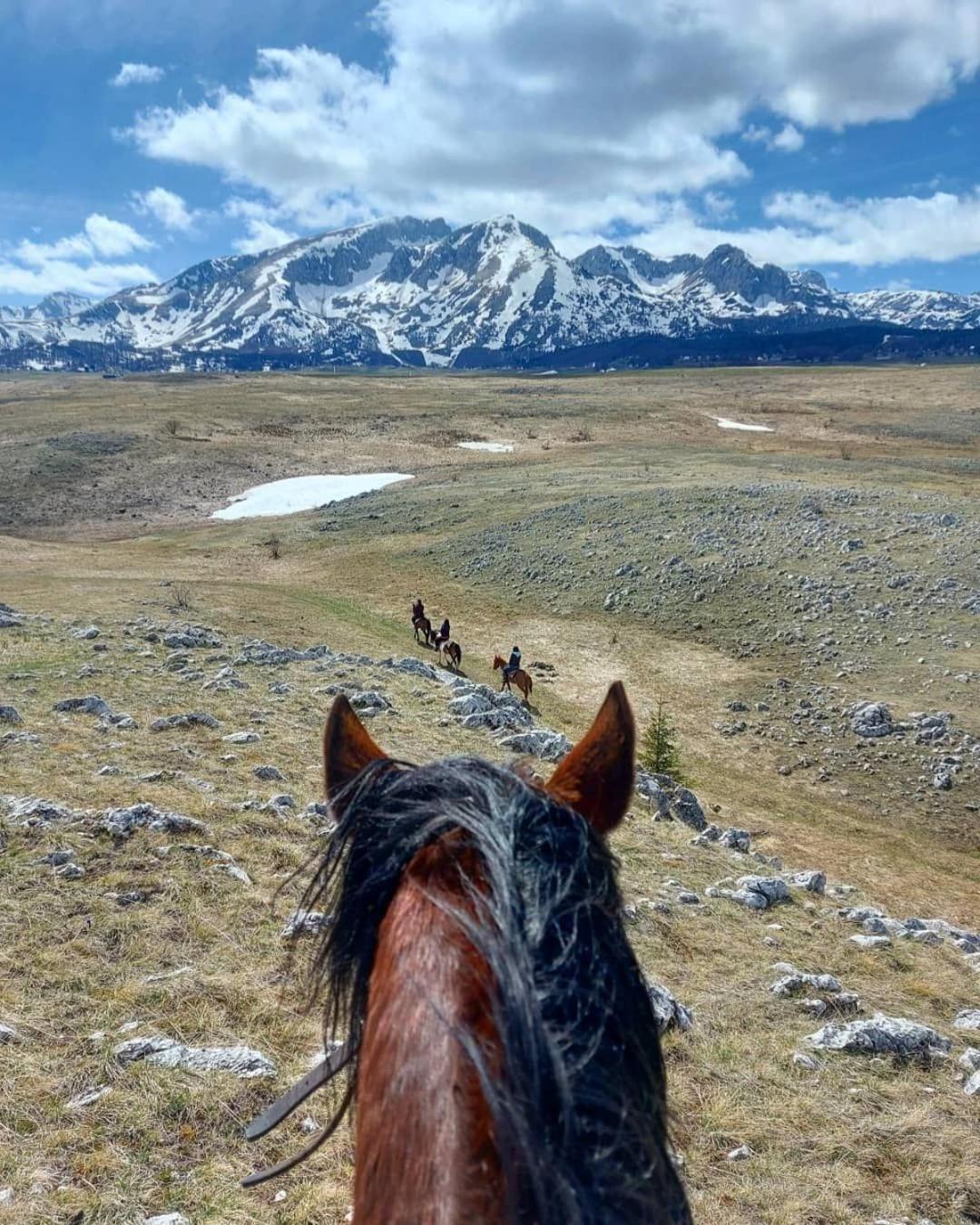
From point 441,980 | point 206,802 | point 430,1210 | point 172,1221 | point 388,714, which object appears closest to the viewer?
point 430,1210

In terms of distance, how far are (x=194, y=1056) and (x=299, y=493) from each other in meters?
38.8

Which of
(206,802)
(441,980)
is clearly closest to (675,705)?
(206,802)

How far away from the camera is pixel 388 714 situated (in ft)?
34.0

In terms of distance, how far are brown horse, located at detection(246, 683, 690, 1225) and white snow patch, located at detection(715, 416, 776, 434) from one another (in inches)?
→ 2529

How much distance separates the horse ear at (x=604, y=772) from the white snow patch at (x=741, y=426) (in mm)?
63765

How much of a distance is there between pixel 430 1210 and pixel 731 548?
2192 centimetres

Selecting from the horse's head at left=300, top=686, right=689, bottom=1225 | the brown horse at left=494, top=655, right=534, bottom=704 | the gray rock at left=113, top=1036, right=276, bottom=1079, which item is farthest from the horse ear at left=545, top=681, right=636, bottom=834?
the brown horse at left=494, top=655, right=534, bottom=704

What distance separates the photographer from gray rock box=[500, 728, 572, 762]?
9484 mm

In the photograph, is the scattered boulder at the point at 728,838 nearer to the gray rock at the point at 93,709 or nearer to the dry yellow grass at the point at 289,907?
the dry yellow grass at the point at 289,907

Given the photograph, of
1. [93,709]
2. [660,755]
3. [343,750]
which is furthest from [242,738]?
[343,750]

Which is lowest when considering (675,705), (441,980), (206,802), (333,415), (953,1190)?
(675,705)

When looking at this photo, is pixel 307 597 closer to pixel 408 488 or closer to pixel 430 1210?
pixel 408 488

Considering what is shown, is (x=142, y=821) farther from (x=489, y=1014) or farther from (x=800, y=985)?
(x=489, y=1014)

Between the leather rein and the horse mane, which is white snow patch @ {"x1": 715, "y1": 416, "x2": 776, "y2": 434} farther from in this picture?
the leather rein
